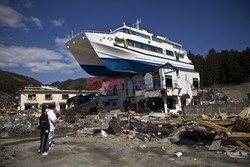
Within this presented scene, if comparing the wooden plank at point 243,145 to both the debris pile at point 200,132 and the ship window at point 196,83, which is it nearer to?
the debris pile at point 200,132

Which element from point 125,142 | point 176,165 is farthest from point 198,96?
point 176,165

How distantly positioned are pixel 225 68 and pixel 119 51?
49161mm

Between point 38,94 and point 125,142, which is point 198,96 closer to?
point 125,142

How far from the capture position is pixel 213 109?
17.7 m

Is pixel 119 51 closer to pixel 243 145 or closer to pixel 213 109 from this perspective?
pixel 213 109

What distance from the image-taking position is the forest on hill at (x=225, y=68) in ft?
187

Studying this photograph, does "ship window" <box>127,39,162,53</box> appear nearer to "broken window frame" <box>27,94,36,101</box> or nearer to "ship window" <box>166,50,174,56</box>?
"ship window" <box>166,50,174,56</box>

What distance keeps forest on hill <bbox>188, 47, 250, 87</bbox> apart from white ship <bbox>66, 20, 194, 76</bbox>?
112ft

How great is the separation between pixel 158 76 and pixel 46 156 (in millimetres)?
21292

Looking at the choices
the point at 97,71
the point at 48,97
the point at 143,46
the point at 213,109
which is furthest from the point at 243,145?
the point at 48,97

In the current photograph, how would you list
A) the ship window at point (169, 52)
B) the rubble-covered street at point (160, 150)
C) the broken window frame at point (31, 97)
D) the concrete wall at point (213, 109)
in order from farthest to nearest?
the broken window frame at point (31, 97) → the ship window at point (169, 52) → the concrete wall at point (213, 109) → the rubble-covered street at point (160, 150)

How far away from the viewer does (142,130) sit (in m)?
11.1

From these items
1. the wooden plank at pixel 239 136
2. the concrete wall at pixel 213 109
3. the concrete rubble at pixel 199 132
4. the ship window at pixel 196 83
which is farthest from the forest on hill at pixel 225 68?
the wooden plank at pixel 239 136

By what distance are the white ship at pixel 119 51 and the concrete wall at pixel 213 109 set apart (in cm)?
980
